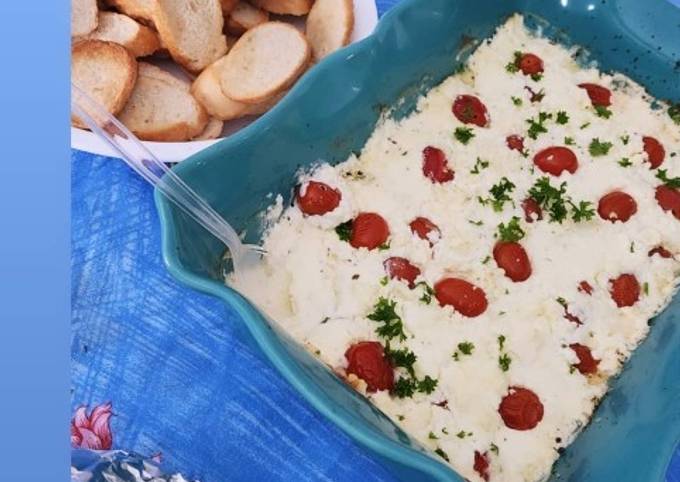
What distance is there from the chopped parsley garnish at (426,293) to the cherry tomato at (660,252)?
420mm

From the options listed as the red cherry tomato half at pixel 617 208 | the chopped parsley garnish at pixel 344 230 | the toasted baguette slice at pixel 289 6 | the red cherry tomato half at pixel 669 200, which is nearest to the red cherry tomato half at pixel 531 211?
the red cherry tomato half at pixel 617 208

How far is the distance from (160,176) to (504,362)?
635mm

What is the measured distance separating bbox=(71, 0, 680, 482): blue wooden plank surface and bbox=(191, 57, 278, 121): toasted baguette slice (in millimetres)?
258

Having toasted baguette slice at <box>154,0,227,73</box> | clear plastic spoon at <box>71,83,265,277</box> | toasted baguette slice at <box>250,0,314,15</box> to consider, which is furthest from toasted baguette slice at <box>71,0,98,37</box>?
toasted baguette slice at <box>250,0,314,15</box>

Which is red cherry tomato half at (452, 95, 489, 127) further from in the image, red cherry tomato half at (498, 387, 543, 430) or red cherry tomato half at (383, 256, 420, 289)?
red cherry tomato half at (498, 387, 543, 430)

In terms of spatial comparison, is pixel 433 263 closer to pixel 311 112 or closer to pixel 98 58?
pixel 311 112

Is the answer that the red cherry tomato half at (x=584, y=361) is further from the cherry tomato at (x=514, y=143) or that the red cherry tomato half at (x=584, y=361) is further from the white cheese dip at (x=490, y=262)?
the cherry tomato at (x=514, y=143)

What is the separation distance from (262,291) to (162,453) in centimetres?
30

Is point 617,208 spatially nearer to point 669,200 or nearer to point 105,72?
point 669,200

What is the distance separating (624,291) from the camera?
1.55m

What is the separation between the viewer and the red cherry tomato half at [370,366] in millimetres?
1386

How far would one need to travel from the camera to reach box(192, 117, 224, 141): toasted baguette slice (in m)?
1.71

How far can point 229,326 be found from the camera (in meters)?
1.51

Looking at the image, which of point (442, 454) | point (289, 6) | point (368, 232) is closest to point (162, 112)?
point (289, 6)
